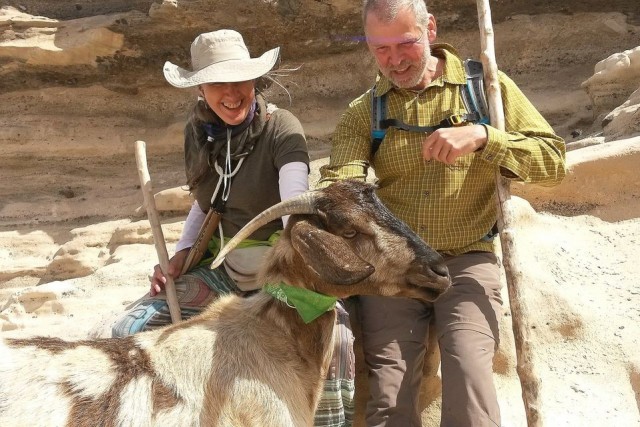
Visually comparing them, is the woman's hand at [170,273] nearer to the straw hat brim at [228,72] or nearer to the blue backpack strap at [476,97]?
the straw hat brim at [228,72]

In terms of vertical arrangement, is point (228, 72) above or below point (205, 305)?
above

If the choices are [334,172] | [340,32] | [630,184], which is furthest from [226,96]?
[340,32]

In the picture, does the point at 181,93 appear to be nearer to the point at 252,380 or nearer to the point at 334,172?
the point at 334,172

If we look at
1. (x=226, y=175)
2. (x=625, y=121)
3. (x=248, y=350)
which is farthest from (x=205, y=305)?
(x=625, y=121)

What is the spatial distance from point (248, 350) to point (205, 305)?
1113 mm

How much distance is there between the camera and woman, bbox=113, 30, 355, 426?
4.23 meters

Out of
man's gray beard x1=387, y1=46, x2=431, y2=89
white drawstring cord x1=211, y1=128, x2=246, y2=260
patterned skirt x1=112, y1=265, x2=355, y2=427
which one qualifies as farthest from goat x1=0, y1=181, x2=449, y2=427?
white drawstring cord x1=211, y1=128, x2=246, y2=260

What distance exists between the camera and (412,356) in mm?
3838

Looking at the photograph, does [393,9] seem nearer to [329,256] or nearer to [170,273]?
[329,256]

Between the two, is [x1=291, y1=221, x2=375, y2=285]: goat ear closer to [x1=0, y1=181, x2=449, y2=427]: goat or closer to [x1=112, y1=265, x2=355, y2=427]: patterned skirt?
→ [x1=0, y1=181, x2=449, y2=427]: goat

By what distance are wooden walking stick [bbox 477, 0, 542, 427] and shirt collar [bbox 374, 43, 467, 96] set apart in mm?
179

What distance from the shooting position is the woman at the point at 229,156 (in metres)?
4.23

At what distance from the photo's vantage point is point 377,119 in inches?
167

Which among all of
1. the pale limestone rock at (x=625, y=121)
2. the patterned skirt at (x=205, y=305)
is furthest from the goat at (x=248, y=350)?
the pale limestone rock at (x=625, y=121)
